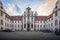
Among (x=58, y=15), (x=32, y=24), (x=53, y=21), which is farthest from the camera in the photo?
(x=32, y=24)

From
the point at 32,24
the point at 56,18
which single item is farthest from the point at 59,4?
the point at 32,24

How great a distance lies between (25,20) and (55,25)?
18581 mm

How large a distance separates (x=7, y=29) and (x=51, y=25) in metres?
3.55

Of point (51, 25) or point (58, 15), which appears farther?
point (51, 25)

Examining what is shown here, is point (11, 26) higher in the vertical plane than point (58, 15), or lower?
lower

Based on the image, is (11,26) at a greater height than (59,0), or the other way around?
(59,0)

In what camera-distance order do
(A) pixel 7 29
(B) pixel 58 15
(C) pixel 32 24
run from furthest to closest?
(C) pixel 32 24, (A) pixel 7 29, (B) pixel 58 15

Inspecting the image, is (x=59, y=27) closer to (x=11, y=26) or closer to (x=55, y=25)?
(x=55, y=25)

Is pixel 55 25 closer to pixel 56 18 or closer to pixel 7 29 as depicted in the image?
pixel 56 18

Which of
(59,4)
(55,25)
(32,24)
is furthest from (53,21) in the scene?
(32,24)

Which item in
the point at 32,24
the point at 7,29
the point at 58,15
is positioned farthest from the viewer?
the point at 32,24

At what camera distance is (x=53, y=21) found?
8.45 metres

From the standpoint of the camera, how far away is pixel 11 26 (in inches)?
423

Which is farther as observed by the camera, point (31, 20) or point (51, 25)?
point (31, 20)
